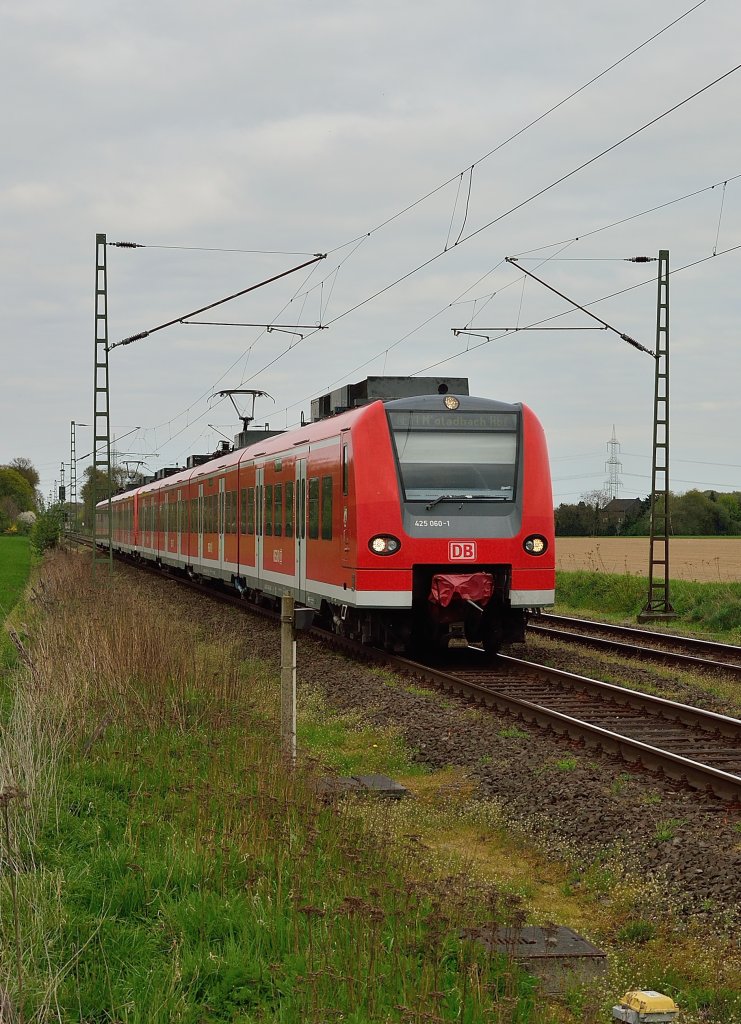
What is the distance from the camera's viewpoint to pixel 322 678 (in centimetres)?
1470

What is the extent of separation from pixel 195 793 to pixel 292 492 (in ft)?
41.0

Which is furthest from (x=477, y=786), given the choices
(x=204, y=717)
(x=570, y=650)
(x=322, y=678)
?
(x=570, y=650)

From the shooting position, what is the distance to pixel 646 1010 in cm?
434

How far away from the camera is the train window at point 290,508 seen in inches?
754

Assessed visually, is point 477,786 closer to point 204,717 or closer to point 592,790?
point 592,790

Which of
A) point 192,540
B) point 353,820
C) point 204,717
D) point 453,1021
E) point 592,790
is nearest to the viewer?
point 453,1021

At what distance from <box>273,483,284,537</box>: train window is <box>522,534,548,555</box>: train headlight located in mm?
6148

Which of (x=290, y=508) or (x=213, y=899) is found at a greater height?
(x=290, y=508)

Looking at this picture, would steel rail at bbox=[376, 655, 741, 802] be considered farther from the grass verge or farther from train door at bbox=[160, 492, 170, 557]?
train door at bbox=[160, 492, 170, 557]

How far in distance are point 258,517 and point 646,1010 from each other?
18543 mm

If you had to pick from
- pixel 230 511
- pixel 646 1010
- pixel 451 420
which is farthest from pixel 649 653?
pixel 646 1010

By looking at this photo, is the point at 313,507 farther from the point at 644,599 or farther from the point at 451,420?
the point at 644,599

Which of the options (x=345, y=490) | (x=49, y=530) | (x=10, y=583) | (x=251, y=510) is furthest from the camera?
(x=49, y=530)

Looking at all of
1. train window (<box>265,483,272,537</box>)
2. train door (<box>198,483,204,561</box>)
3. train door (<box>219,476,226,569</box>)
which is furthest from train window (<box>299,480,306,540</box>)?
train door (<box>198,483,204,561</box>)
